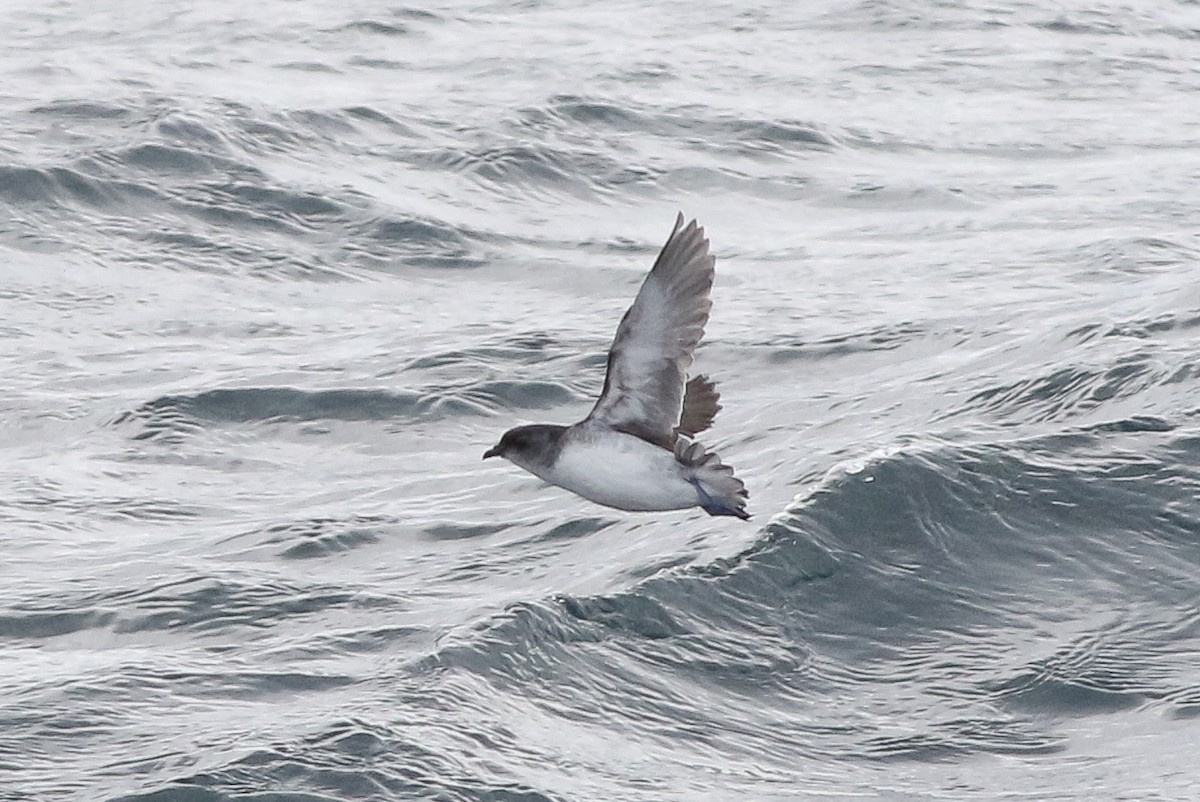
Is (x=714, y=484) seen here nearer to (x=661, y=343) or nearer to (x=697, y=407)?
(x=661, y=343)

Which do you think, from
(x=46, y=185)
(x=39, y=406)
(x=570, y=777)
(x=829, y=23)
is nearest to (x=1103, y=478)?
(x=570, y=777)

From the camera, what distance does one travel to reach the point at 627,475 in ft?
23.3

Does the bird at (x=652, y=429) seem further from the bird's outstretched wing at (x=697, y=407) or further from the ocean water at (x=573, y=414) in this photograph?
the ocean water at (x=573, y=414)

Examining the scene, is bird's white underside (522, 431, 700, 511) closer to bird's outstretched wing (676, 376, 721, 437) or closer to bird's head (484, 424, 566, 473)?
bird's head (484, 424, 566, 473)

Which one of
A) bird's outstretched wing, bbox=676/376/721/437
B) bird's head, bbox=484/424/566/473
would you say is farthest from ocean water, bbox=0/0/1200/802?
bird's outstretched wing, bbox=676/376/721/437

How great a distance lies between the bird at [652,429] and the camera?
7.07m

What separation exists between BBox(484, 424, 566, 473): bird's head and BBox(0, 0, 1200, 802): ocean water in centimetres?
112

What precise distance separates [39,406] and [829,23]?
12.5 m

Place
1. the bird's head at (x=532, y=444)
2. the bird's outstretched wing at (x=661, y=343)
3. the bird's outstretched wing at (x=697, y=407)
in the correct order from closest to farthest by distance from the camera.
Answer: the bird's outstretched wing at (x=661, y=343) → the bird's head at (x=532, y=444) → the bird's outstretched wing at (x=697, y=407)

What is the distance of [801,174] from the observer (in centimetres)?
1689

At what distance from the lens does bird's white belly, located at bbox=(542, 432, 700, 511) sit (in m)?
7.08

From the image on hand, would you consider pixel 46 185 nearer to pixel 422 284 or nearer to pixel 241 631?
pixel 422 284

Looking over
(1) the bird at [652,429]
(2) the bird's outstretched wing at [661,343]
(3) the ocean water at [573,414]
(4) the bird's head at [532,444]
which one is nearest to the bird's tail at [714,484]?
(1) the bird at [652,429]

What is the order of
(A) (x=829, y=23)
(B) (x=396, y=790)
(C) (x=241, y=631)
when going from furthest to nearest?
1. (A) (x=829, y=23)
2. (C) (x=241, y=631)
3. (B) (x=396, y=790)
